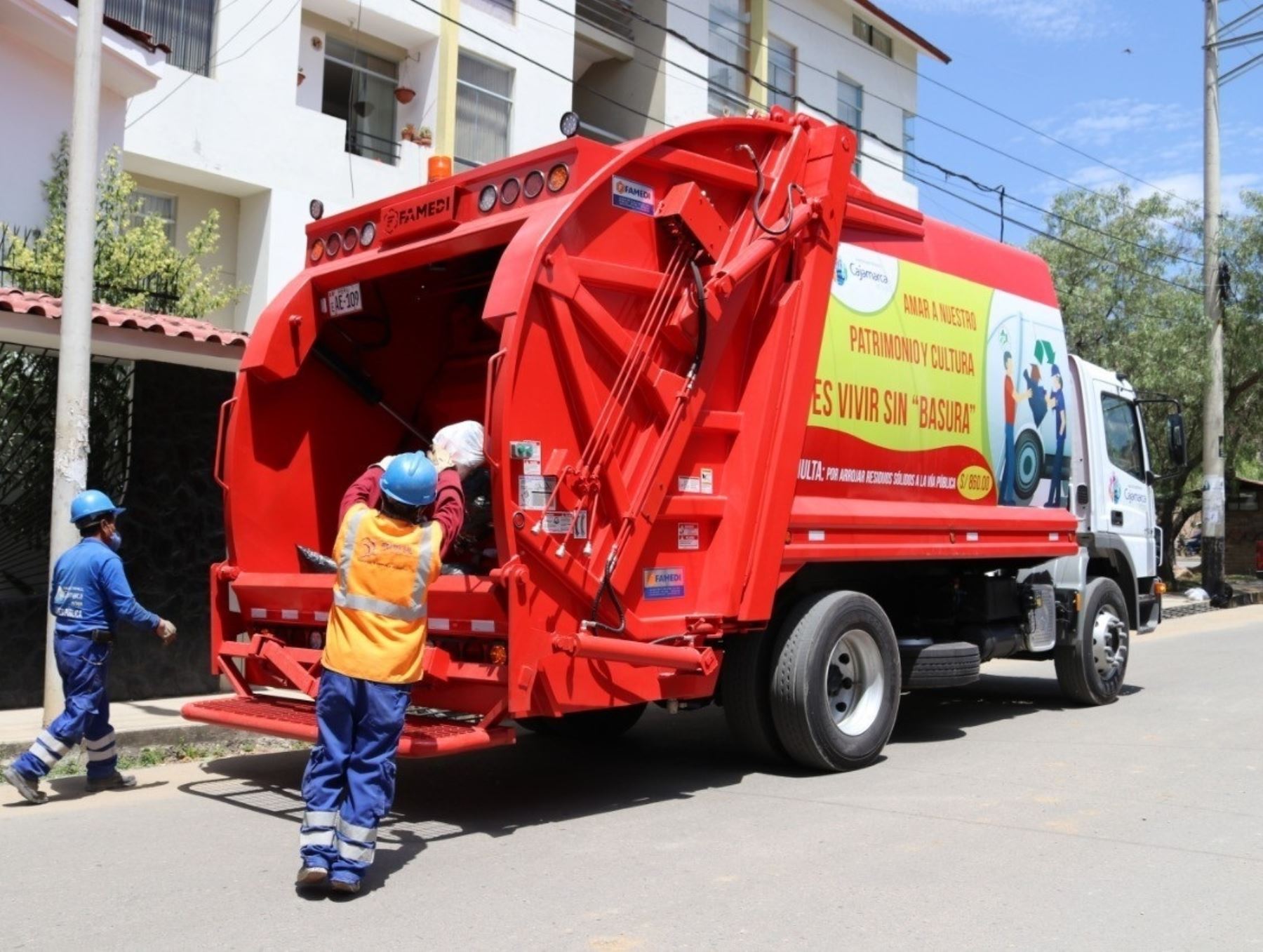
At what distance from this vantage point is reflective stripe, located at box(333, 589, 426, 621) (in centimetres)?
487

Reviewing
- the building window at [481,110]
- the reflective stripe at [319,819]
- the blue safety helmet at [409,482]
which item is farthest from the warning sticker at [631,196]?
the building window at [481,110]

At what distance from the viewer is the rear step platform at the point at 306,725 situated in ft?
17.2

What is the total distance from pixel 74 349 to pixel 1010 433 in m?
6.00

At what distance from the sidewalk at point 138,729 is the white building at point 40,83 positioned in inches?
225

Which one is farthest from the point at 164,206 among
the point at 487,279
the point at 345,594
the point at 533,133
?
the point at 345,594

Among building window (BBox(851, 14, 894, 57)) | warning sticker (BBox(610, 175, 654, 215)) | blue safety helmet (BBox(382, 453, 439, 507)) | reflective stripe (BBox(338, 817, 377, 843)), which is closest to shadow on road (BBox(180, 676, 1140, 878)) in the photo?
reflective stripe (BBox(338, 817, 377, 843))

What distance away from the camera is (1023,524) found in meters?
8.79

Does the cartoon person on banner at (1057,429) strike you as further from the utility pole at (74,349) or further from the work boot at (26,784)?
the work boot at (26,784)

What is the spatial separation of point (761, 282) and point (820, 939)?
3.54 m

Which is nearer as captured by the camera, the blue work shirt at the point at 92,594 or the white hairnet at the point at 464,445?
the white hairnet at the point at 464,445

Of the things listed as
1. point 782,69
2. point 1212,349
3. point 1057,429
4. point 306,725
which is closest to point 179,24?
point 1057,429

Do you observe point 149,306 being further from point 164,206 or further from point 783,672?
point 783,672

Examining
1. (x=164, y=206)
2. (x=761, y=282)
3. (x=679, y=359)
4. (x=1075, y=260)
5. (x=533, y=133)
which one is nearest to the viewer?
(x=679, y=359)

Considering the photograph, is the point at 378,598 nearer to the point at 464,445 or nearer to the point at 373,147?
the point at 464,445
